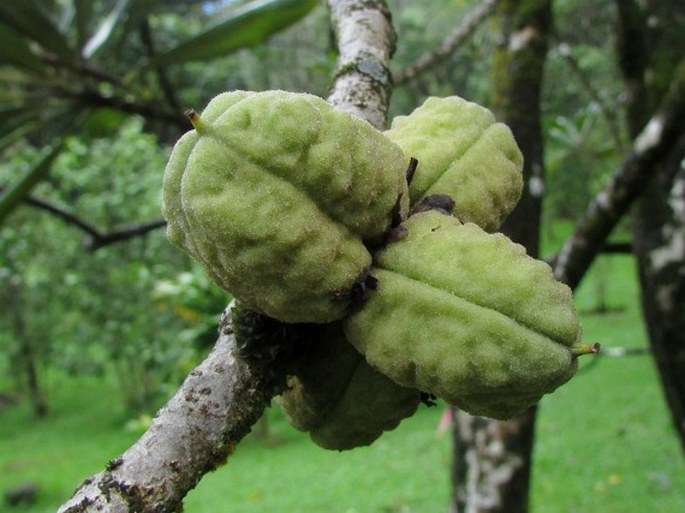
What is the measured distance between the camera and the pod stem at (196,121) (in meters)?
0.92

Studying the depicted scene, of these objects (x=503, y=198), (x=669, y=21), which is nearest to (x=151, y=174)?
(x=669, y=21)

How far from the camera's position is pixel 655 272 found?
10.00ft

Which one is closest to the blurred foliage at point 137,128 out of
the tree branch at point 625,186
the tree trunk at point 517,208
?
the tree trunk at point 517,208

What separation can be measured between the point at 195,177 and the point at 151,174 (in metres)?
9.18

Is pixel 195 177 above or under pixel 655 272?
above

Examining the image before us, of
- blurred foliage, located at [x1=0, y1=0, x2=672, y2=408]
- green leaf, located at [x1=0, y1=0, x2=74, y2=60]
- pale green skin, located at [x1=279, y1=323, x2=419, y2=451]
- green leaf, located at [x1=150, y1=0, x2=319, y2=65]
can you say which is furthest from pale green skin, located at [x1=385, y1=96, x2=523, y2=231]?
green leaf, located at [x1=0, y1=0, x2=74, y2=60]

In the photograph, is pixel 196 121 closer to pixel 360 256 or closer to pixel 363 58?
pixel 360 256

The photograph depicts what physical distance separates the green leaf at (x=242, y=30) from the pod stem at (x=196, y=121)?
2.07 m

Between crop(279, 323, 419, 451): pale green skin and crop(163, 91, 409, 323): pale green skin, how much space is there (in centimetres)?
14

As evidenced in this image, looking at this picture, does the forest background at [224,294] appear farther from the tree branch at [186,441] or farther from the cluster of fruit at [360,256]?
the tree branch at [186,441]

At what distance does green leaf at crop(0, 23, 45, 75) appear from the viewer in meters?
3.06

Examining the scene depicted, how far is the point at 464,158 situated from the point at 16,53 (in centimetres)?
254

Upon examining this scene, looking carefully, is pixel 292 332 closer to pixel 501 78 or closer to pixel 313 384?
pixel 313 384

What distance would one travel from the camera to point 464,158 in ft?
3.94
